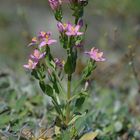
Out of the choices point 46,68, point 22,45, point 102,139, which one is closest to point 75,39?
point 46,68

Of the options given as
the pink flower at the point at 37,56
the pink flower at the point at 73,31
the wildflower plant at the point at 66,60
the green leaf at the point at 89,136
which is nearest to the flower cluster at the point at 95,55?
the wildflower plant at the point at 66,60

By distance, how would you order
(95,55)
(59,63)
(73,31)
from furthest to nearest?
(59,63) < (95,55) < (73,31)

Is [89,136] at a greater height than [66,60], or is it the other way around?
[66,60]

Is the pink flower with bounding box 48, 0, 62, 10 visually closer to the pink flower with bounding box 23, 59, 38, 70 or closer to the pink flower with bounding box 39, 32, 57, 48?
the pink flower with bounding box 39, 32, 57, 48

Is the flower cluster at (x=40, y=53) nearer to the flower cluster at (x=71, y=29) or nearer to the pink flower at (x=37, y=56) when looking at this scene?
the pink flower at (x=37, y=56)

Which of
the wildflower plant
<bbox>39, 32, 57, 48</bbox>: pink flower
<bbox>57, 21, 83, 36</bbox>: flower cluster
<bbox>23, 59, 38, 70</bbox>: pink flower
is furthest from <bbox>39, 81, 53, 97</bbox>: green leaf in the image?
<bbox>57, 21, 83, 36</bbox>: flower cluster

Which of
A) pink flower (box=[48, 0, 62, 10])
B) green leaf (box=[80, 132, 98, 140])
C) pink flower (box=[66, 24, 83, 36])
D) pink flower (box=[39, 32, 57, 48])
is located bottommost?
green leaf (box=[80, 132, 98, 140])

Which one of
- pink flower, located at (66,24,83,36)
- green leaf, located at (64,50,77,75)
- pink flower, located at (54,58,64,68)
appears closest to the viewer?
pink flower, located at (66,24,83,36)

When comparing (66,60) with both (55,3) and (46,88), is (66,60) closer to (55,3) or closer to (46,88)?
(46,88)

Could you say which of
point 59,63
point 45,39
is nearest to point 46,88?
point 59,63
